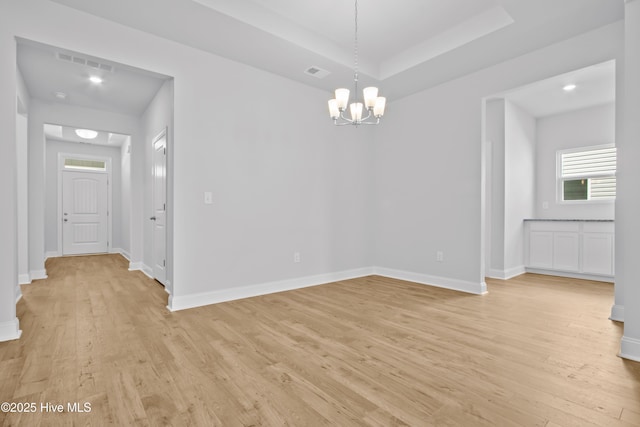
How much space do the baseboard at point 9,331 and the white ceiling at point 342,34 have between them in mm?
2384

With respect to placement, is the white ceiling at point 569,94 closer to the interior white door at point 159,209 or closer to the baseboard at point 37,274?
the interior white door at point 159,209

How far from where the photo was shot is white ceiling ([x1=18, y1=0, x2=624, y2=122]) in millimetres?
2936

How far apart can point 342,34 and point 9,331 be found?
4.29 m

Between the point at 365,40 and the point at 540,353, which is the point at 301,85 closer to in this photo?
the point at 365,40

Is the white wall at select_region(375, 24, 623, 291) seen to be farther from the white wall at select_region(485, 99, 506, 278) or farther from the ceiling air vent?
the ceiling air vent

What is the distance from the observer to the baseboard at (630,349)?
2256 mm

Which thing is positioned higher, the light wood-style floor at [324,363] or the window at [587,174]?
the window at [587,174]

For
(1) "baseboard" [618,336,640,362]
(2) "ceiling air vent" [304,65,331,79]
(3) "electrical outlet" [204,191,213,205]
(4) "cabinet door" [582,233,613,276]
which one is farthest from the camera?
(4) "cabinet door" [582,233,613,276]

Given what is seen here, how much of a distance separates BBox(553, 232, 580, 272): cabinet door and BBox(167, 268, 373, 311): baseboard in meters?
3.28

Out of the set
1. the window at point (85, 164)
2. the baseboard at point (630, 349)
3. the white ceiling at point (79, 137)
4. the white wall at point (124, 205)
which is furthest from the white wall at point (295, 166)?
the window at point (85, 164)

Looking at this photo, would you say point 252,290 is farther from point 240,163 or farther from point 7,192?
point 7,192

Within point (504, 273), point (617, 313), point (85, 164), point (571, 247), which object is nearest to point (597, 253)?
point (571, 247)

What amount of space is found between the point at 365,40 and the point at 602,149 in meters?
4.69

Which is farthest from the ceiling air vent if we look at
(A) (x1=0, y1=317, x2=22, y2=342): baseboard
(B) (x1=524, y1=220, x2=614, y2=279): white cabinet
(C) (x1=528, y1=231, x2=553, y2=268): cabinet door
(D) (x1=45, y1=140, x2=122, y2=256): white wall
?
(D) (x1=45, y1=140, x2=122, y2=256): white wall
